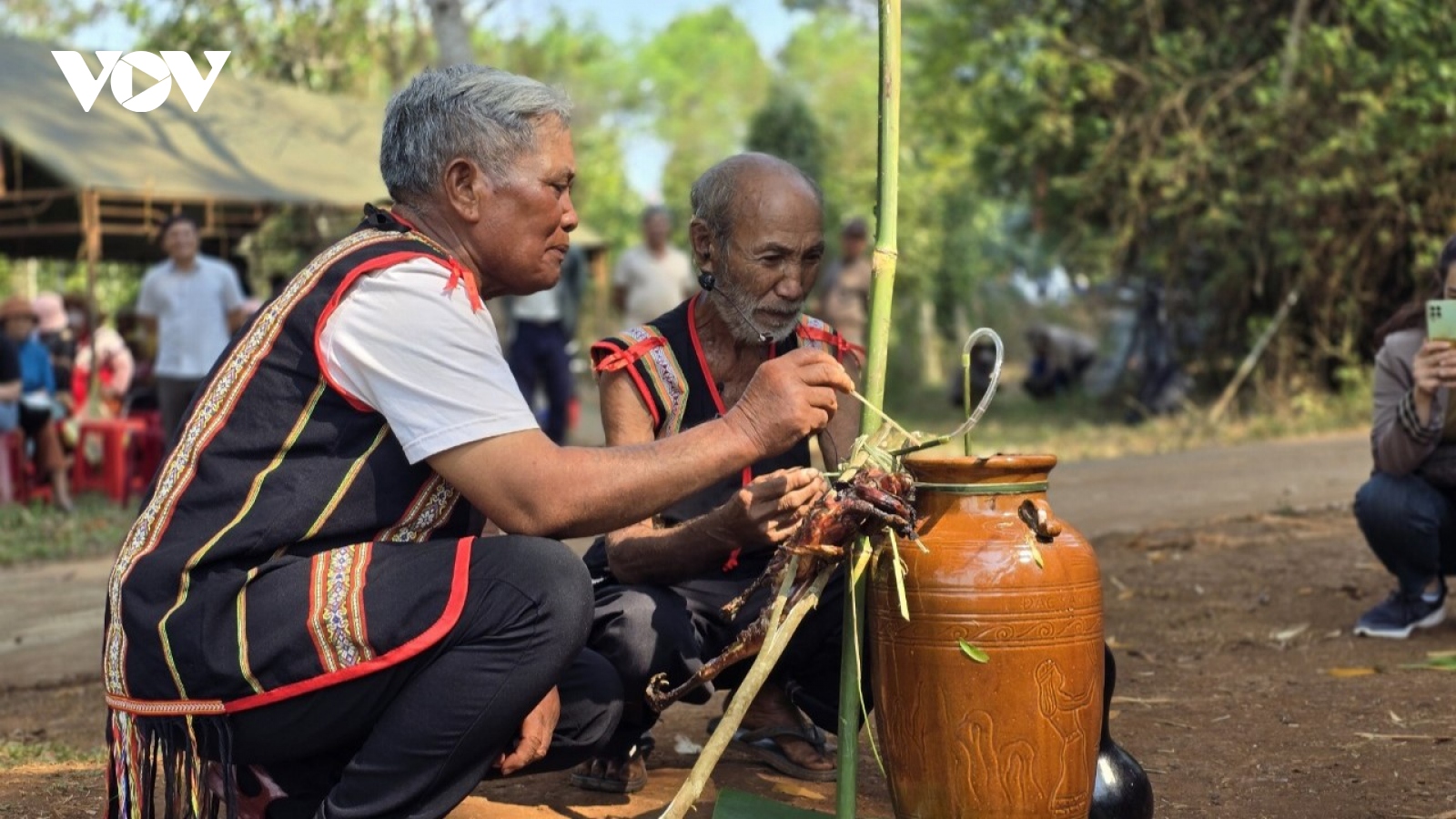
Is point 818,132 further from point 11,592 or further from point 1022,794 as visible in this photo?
point 1022,794

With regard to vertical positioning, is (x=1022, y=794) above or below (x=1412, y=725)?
above

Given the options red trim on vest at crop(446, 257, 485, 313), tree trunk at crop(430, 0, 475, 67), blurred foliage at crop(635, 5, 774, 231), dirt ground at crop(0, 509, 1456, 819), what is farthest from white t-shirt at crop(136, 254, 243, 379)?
blurred foliage at crop(635, 5, 774, 231)

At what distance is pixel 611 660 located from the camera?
10.8 feet

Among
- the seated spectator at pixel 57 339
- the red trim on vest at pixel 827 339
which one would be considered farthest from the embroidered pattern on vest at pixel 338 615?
the seated spectator at pixel 57 339

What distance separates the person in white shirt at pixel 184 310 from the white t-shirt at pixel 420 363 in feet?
23.2

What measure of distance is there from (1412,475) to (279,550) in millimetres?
3626

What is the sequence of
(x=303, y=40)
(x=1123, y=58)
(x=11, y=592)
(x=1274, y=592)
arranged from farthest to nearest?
1. (x=303, y=40)
2. (x=1123, y=58)
3. (x=11, y=592)
4. (x=1274, y=592)

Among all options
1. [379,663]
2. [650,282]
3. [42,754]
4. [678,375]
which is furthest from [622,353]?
[650,282]

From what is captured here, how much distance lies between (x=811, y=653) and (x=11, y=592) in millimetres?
4994

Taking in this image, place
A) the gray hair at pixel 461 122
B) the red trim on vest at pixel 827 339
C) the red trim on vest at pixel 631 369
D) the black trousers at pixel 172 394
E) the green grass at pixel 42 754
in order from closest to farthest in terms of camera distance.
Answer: the gray hair at pixel 461 122 → the red trim on vest at pixel 631 369 → the red trim on vest at pixel 827 339 → the green grass at pixel 42 754 → the black trousers at pixel 172 394

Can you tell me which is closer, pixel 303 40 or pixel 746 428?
pixel 746 428

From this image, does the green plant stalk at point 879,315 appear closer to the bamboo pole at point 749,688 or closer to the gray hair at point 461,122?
the bamboo pole at point 749,688

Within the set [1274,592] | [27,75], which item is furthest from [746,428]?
[27,75]

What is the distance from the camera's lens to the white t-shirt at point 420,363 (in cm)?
255
